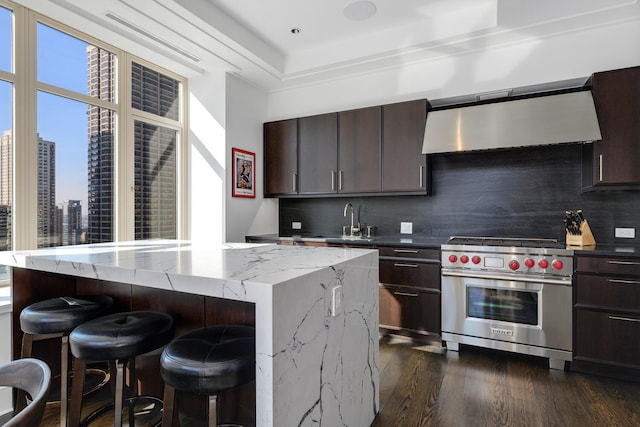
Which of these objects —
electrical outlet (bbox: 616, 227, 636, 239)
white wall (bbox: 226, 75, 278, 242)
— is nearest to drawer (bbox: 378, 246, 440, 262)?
electrical outlet (bbox: 616, 227, 636, 239)

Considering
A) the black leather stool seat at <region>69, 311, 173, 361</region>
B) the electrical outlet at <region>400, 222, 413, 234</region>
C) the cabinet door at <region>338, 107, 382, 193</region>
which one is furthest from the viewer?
the electrical outlet at <region>400, 222, 413, 234</region>

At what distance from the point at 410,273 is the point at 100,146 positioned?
302 centimetres

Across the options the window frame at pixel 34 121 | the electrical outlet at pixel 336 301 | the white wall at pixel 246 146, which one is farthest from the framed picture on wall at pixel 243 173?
the electrical outlet at pixel 336 301

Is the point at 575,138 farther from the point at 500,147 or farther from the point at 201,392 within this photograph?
the point at 201,392

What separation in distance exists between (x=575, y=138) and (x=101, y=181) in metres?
4.02

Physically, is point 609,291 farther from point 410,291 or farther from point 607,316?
point 410,291

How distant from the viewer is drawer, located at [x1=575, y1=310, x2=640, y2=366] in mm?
2379

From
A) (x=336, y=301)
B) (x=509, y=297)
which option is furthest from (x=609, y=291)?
(x=336, y=301)

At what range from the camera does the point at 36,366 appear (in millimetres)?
928

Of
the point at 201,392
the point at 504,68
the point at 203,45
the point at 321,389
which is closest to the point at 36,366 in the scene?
the point at 201,392

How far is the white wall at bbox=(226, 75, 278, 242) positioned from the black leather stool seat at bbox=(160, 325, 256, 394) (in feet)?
8.08

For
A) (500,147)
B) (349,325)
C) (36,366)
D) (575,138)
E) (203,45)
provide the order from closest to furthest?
1. (36,366)
2. (349,325)
3. (575,138)
4. (500,147)
5. (203,45)

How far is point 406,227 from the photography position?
3.76 metres

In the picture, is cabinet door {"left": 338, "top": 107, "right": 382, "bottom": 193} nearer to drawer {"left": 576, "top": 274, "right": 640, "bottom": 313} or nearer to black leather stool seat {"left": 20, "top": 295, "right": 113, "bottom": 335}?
drawer {"left": 576, "top": 274, "right": 640, "bottom": 313}
